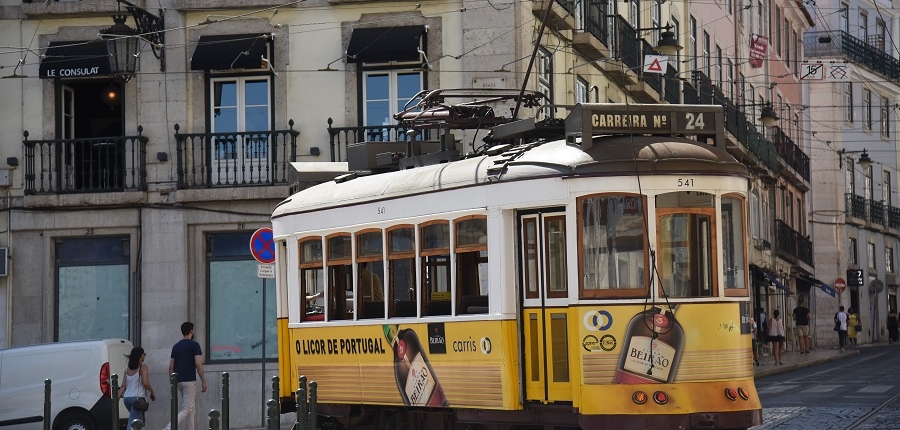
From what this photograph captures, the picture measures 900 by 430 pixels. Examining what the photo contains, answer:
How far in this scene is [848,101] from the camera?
62312 mm

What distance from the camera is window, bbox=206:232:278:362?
24.5m

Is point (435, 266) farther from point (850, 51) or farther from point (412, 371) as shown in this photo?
point (850, 51)

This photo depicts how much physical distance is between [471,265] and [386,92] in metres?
10.4

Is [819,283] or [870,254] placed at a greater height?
[870,254]

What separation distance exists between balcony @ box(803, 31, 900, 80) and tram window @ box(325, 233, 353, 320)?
151 feet

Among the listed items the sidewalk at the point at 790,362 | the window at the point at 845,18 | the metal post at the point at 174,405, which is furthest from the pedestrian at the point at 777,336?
the window at the point at 845,18

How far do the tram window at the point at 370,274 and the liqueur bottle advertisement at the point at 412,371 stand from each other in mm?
364

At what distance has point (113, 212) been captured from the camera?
24.9 metres

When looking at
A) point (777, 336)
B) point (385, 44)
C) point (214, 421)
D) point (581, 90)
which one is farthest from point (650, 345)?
point (777, 336)

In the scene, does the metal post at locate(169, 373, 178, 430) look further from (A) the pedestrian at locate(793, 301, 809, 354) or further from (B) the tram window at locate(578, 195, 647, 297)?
(A) the pedestrian at locate(793, 301, 809, 354)

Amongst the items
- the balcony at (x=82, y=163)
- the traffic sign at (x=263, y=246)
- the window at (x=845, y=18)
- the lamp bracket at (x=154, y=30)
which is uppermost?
the window at (x=845, y=18)

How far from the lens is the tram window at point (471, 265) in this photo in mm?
14102

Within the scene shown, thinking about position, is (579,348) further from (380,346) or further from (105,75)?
(105,75)

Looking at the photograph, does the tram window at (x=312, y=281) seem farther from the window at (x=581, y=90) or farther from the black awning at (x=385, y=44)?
the window at (x=581, y=90)
